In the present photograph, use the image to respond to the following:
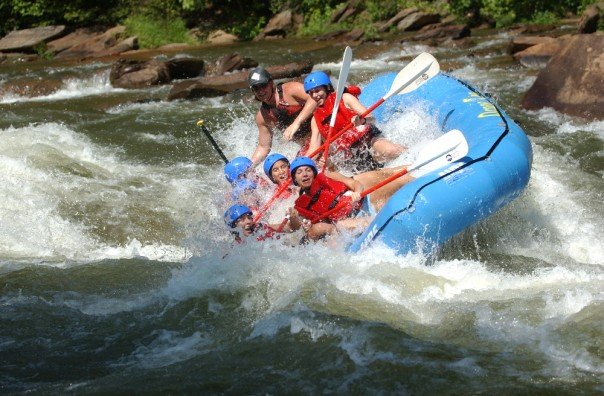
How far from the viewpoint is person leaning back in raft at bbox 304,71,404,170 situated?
6504 mm

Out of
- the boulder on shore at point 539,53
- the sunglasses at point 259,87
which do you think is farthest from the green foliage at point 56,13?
the sunglasses at point 259,87

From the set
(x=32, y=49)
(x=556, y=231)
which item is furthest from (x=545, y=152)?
(x=32, y=49)

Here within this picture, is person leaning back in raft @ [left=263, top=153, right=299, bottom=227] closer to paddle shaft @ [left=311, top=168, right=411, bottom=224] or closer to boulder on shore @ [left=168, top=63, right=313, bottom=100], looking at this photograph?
paddle shaft @ [left=311, top=168, right=411, bottom=224]

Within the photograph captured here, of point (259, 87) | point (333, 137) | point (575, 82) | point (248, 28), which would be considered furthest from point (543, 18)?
point (259, 87)

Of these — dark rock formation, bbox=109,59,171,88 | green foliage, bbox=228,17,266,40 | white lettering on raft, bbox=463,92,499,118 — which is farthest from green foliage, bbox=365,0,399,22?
white lettering on raft, bbox=463,92,499,118

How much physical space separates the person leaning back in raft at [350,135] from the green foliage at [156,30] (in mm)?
13446

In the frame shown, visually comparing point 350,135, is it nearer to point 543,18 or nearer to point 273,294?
point 273,294

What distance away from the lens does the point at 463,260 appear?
5.18m

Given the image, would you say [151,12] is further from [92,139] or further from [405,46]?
[92,139]

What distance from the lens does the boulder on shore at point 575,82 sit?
8.61 meters

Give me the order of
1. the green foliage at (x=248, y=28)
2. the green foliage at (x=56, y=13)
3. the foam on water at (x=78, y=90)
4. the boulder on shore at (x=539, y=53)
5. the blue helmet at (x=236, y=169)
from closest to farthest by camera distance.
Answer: the blue helmet at (x=236, y=169) < the boulder on shore at (x=539, y=53) < the foam on water at (x=78, y=90) < the green foliage at (x=248, y=28) < the green foliage at (x=56, y=13)

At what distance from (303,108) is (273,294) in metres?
2.36

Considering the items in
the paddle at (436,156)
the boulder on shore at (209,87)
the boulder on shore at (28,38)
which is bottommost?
the boulder on shore at (28,38)

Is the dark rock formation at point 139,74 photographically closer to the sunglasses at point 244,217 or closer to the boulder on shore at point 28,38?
the boulder on shore at point 28,38
